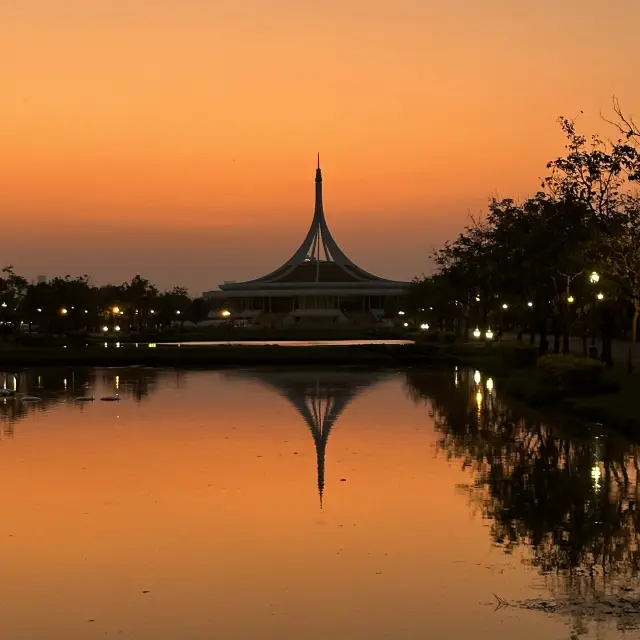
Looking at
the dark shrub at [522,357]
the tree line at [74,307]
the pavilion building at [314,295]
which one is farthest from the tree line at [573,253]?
the pavilion building at [314,295]

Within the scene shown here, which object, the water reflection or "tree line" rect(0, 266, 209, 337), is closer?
the water reflection

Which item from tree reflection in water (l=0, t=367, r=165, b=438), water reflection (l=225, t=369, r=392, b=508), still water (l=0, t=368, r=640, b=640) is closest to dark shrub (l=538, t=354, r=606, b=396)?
still water (l=0, t=368, r=640, b=640)

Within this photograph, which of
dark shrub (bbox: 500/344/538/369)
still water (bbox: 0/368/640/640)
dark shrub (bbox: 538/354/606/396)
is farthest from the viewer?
dark shrub (bbox: 500/344/538/369)

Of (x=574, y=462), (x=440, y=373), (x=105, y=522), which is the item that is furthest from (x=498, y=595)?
(x=440, y=373)

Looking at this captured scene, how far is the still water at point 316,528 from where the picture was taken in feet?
37.6

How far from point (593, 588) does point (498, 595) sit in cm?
101

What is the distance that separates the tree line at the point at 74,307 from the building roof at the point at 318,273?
2007 centimetres

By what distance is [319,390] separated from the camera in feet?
139

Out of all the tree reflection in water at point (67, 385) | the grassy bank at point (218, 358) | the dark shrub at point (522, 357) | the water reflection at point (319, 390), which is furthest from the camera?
the grassy bank at point (218, 358)

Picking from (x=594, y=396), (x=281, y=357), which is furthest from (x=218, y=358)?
(x=594, y=396)

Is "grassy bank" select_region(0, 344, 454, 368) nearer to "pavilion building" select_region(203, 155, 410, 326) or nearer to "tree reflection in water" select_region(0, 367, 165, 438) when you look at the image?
"tree reflection in water" select_region(0, 367, 165, 438)

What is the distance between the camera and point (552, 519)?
16.6m

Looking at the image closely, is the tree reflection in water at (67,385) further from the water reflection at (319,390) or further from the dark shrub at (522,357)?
the dark shrub at (522,357)

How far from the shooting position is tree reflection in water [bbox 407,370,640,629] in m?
13.4
